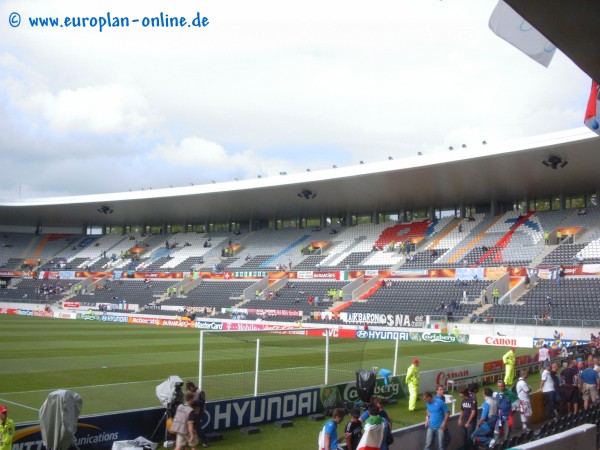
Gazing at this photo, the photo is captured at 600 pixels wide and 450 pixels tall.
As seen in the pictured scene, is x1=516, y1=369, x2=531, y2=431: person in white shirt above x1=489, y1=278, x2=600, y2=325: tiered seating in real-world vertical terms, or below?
below

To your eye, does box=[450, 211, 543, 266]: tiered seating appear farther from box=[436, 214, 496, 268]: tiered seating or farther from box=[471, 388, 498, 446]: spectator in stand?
box=[471, 388, 498, 446]: spectator in stand

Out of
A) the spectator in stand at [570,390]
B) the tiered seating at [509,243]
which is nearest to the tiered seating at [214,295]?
the tiered seating at [509,243]

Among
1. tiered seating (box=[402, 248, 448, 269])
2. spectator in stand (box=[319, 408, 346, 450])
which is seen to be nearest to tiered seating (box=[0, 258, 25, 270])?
tiered seating (box=[402, 248, 448, 269])

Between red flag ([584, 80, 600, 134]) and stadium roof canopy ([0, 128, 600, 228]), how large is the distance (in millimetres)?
23811

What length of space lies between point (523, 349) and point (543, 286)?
7565 millimetres

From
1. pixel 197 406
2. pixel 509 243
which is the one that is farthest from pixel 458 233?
pixel 197 406

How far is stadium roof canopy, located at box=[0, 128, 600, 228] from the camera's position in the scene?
33781 millimetres

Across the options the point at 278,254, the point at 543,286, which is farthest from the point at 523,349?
the point at 278,254

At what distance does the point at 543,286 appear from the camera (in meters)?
36.1

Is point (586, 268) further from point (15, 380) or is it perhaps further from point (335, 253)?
point (15, 380)

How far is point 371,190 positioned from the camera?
44.9 metres

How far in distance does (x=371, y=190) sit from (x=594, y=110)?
37.8 m

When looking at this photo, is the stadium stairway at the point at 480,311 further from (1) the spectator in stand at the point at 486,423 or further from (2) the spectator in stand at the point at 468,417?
(1) the spectator in stand at the point at 486,423

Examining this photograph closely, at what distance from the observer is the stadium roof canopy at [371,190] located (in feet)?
111
